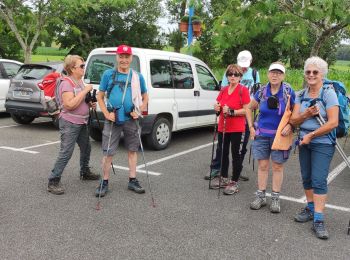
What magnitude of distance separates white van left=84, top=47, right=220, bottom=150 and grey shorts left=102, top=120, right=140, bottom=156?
1.96m

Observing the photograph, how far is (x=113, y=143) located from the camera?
5.05 meters

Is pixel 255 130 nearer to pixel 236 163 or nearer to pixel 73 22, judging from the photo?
pixel 236 163

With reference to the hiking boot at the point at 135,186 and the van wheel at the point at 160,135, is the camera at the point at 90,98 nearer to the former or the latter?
the hiking boot at the point at 135,186

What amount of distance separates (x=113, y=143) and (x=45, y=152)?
2.72m

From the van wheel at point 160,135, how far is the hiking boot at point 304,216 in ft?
11.6

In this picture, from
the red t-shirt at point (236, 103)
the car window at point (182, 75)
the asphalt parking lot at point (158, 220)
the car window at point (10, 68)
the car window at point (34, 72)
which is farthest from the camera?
the car window at point (10, 68)

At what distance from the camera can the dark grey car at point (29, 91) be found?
30.0 ft

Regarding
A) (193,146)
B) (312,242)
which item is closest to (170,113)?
(193,146)

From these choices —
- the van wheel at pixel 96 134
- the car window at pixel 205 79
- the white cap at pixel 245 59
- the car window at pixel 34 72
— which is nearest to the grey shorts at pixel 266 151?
the white cap at pixel 245 59

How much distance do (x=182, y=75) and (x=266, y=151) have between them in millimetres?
3668

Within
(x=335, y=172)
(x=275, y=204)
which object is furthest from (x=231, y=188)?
(x=335, y=172)

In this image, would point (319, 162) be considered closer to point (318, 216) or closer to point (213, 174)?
point (318, 216)

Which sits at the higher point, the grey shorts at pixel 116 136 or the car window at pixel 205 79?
the car window at pixel 205 79

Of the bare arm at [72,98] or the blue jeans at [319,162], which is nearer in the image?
the blue jeans at [319,162]
